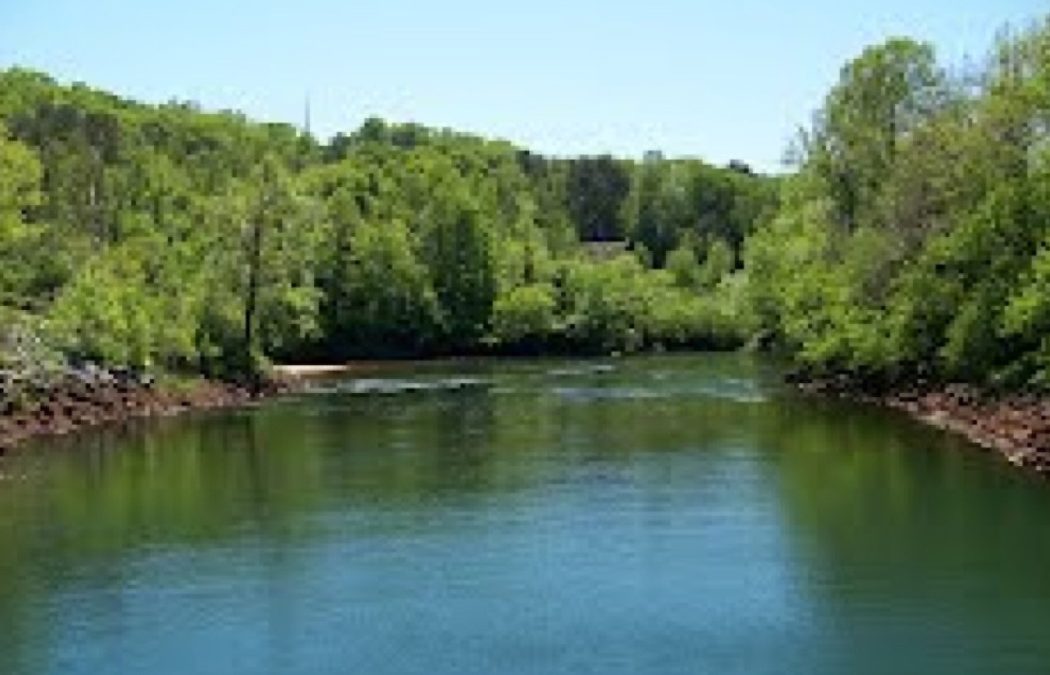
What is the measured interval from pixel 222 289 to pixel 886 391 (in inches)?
1485

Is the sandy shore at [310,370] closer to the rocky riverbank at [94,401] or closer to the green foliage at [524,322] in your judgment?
the rocky riverbank at [94,401]

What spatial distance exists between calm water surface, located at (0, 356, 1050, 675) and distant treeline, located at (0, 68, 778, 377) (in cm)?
2045

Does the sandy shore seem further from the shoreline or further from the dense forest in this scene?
the shoreline

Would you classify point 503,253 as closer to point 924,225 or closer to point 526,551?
point 924,225

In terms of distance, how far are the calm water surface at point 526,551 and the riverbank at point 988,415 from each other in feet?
4.56

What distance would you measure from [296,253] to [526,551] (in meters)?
59.7

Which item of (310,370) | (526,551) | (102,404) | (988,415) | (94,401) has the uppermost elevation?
(94,401)

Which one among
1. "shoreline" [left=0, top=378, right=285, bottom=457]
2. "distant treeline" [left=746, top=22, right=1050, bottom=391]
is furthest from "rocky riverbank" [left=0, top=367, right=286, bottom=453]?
"distant treeline" [left=746, top=22, right=1050, bottom=391]

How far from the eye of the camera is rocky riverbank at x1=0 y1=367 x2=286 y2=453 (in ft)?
221

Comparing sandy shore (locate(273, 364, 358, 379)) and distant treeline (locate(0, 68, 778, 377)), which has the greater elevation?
distant treeline (locate(0, 68, 778, 377))

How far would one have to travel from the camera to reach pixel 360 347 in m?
129

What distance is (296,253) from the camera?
97438 millimetres

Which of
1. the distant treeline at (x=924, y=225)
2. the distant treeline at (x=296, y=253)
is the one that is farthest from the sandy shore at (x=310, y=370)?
the distant treeline at (x=924, y=225)

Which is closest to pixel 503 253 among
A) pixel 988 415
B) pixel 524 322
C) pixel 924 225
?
pixel 524 322
